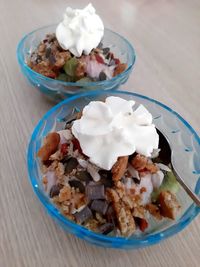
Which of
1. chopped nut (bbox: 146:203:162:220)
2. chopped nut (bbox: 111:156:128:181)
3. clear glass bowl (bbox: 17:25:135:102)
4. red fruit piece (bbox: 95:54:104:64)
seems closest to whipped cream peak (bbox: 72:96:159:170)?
chopped nut (bbox: 111:156:128:181)

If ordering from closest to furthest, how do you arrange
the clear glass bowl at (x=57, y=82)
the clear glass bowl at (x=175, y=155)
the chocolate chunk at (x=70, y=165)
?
the clear glass bowl at (x=175, y=155) < the chocolate chunk at (x=70, y=165) < the clear glass bowl at (x=57, y=82)

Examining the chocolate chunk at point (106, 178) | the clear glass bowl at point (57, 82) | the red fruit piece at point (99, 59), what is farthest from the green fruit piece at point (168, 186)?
the red fruit piece at point (99, 59)

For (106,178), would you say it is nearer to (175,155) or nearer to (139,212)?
(139,212)

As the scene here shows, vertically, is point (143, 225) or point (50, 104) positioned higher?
point (143, 225)

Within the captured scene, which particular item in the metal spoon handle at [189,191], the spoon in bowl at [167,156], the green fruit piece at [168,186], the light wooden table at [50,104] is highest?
the metal spoon handle at [189,191]

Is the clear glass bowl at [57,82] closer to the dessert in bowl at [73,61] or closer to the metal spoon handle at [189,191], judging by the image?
the dessert in bowl at [73,61]

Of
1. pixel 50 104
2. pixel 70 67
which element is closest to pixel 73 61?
pixel 70 67

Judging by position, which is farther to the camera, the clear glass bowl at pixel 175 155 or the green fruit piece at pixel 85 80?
the green fruit piece at pixel 85 80
